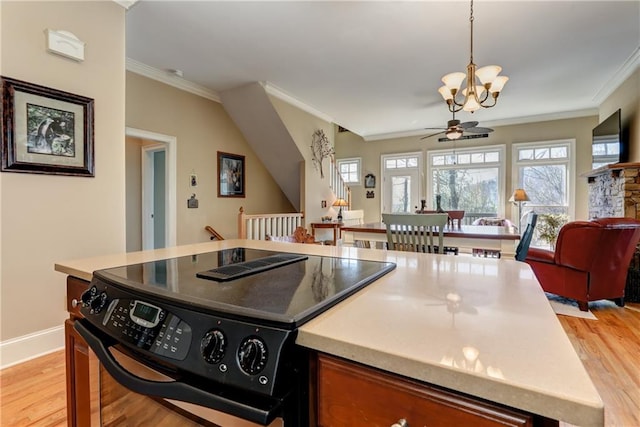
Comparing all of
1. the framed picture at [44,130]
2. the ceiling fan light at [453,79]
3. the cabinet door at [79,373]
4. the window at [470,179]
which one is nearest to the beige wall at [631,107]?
the window at [470,179]

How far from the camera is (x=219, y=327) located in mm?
640

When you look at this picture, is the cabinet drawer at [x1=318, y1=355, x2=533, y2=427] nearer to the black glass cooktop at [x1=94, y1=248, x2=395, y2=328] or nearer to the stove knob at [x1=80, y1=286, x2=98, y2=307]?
the black glass cooktop at [x1=94, y1=248, x2=395, y2=328]

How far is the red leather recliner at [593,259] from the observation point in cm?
288

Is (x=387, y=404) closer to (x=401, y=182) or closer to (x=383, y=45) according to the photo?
(x=383, y=45)

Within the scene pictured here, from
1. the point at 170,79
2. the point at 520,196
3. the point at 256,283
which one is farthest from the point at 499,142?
the point at 256,283

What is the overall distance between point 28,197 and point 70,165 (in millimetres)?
324

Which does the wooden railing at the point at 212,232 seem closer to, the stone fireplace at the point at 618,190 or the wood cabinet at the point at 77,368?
the wood cabinet at the point at 77,368

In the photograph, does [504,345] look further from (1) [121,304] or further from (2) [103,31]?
(2) [103,31]

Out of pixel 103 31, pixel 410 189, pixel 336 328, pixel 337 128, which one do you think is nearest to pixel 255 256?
pixel 336 328

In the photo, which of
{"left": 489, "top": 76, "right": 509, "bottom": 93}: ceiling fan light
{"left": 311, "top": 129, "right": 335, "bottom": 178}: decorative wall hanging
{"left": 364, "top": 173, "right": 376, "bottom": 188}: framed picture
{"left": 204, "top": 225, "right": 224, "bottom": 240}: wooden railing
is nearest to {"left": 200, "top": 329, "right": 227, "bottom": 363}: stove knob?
{"left": 489, "top": 76, "right": 509, "bottom": 93}: ceiling fan light

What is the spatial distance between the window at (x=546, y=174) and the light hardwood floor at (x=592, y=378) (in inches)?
144

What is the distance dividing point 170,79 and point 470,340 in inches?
179

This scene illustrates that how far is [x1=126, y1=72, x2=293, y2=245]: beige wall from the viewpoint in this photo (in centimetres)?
378

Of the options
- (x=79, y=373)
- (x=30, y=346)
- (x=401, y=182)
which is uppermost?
(x=401, y=182)
